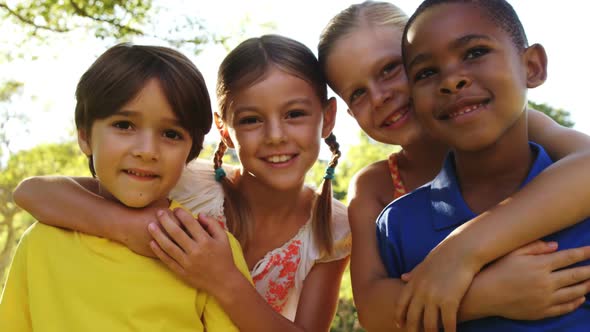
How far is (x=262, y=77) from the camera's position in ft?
8.82

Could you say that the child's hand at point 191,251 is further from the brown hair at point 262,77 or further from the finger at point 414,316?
the brown hair at point 262,77

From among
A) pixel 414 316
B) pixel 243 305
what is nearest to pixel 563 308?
pixel 414 316

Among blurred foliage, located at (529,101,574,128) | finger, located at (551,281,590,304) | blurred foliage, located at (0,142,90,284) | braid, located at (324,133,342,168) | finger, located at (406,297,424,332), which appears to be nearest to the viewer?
finger, located at (551,281,590,304)

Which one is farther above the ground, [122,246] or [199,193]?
[122,246]

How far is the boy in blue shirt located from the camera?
6.40 feet

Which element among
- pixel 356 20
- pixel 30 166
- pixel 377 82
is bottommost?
pixel 30 166

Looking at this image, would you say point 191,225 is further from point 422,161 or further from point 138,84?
point 422,161

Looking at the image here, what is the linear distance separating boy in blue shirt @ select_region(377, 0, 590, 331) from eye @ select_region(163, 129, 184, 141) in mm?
793

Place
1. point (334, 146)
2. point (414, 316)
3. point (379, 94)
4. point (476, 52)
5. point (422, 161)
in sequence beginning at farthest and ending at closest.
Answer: point (334, 146)
point (422, 161)
point (379, 94)
point (476, 52)
point (414, 316)

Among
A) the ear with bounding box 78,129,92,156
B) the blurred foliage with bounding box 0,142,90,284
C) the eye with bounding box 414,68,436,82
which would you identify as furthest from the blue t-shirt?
the blurred foliage with bounding box 0,142,90,284

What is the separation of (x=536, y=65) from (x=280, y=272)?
1.49 m

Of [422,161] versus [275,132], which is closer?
[275,132]

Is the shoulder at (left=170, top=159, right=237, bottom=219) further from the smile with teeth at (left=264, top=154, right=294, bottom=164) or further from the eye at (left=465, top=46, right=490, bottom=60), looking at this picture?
the eye at (left=465, top=46, right=490, bottom=60)

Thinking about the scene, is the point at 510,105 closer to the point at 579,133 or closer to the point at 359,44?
the point at 579,133
